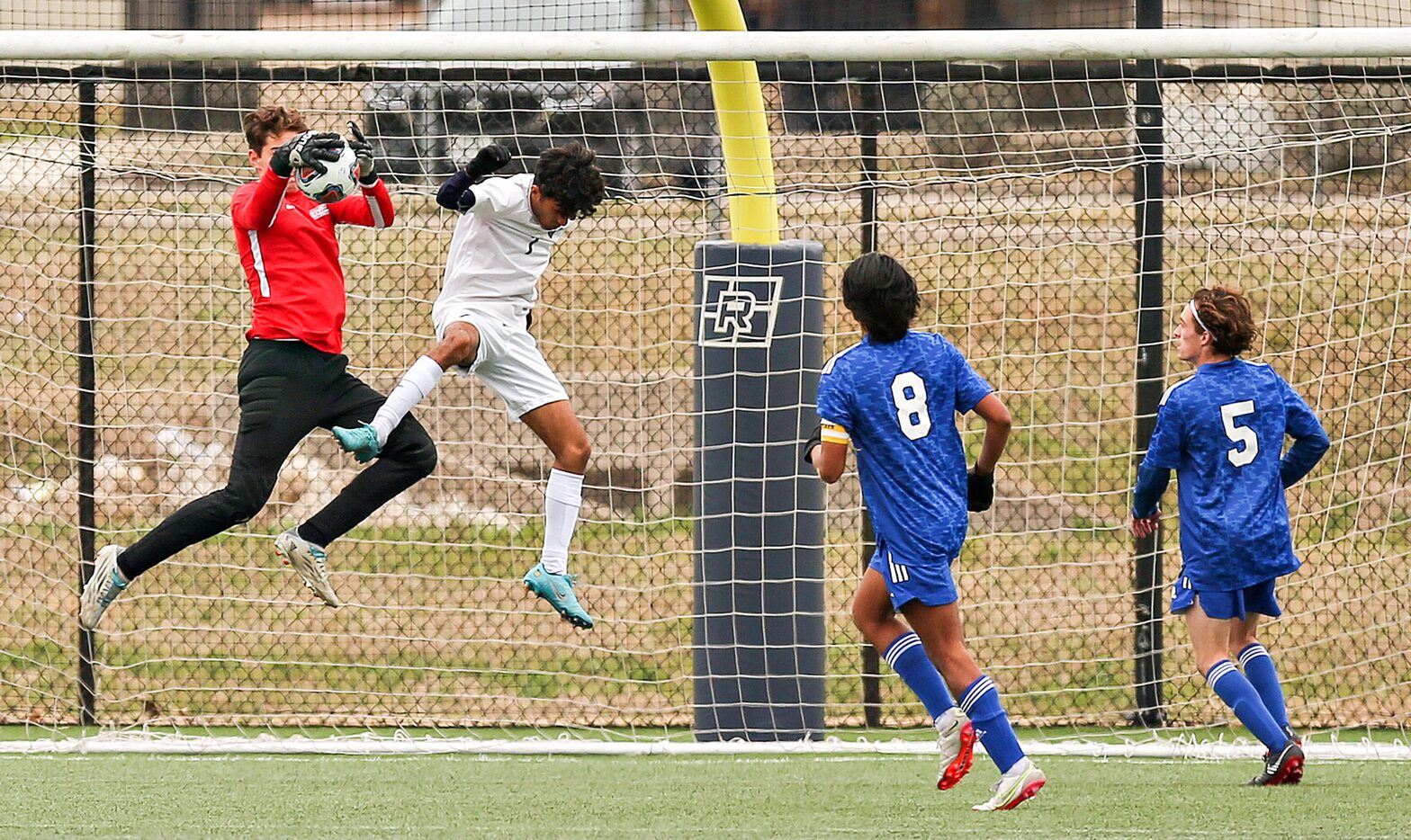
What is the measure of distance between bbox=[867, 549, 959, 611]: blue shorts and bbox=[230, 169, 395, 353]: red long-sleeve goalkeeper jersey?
80.5 inches

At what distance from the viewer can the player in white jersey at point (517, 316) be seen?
541 centimetres

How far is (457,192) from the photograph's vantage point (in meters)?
5.31

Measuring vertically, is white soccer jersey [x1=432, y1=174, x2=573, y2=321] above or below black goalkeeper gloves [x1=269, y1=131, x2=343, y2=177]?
below

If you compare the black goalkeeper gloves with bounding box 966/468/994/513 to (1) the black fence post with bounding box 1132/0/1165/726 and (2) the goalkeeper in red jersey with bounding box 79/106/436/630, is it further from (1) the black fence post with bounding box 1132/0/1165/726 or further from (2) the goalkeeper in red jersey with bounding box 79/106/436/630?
(2) the goalkeeper in red jersey with bounding box 79/106/436/630

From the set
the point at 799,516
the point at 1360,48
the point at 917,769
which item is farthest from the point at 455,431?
the point at 1360,48

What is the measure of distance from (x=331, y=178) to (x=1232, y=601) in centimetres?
310

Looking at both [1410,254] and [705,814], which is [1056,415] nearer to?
[1410,254]

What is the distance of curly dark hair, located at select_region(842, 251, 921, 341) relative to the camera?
459 cm

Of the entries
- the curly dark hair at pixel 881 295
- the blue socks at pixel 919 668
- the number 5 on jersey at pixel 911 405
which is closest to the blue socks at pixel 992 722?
the blue socks at pixel 919 668

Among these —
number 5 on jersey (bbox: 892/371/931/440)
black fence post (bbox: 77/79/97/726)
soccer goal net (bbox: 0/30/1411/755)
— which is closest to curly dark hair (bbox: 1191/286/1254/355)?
soccer goal net (bbox: 0/30/1411/755)

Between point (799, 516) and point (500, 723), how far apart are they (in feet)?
5.36

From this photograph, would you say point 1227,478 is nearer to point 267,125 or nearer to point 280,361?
point 280,361

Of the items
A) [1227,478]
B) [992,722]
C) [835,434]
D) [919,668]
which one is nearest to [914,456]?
[835,434]

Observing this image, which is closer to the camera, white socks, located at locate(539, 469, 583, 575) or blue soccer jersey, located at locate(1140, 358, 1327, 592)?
blue soccer jersey, located at locate(1140, 358, 1327, 592)
